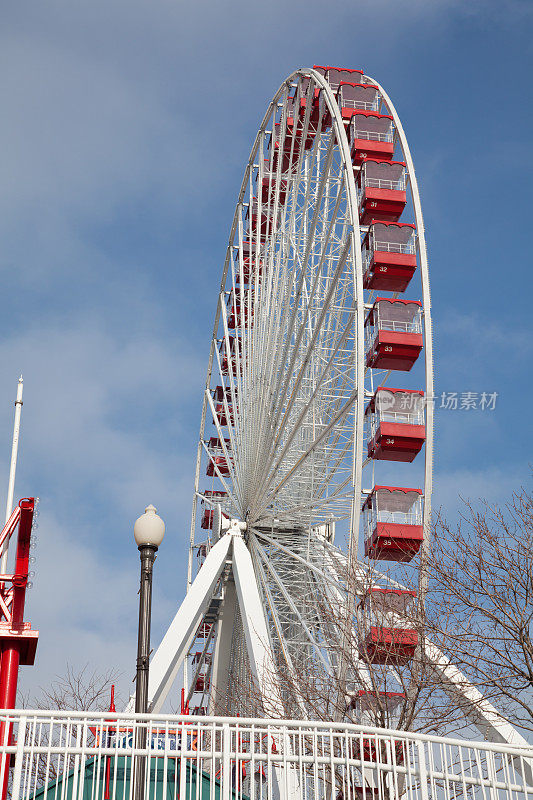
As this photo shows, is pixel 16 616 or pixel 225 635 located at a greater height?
pixel 225 635

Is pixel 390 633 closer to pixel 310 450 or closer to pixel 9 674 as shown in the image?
pixel 310 450

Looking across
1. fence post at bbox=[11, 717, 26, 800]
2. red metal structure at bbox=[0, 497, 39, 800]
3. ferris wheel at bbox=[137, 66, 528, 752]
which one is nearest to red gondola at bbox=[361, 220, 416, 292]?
ferris wheel at bbox=[137, 66, 528, 752]

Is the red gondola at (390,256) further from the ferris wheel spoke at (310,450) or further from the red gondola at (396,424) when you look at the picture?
the ferris wheel spoke at (310,450)

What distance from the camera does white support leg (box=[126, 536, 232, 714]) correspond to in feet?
68.7

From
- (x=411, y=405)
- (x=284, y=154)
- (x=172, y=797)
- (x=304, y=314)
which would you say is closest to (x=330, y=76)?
(x=284, y=154)

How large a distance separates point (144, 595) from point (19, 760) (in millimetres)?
2022

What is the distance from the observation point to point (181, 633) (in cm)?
2195

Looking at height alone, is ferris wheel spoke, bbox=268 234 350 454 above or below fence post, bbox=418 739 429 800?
above

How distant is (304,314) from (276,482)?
13.7ft

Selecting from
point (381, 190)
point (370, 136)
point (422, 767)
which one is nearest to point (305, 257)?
point (381, 190)

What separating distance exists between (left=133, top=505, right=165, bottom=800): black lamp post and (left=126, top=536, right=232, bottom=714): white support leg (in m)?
11.0

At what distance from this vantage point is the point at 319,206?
72.4 feet

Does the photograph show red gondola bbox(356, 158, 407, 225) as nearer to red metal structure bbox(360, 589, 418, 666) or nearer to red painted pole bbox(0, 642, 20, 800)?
red metal structure bbox(360, 589, 418, 666)

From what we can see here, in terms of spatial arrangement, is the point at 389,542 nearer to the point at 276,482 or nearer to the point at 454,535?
the point at 454,535
